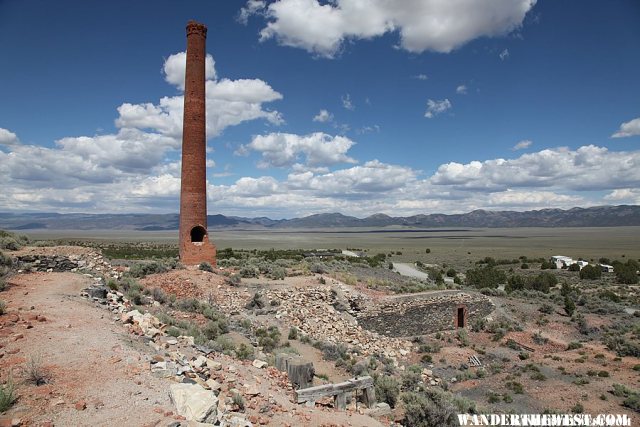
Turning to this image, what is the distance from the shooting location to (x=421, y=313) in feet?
75.8

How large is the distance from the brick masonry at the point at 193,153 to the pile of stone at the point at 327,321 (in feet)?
19.2

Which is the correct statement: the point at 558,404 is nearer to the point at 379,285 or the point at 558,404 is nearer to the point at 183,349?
the point at 183,349

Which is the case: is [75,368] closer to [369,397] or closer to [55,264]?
[369,397]

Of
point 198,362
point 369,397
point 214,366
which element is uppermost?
point 198,362

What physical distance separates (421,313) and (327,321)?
6455 mm

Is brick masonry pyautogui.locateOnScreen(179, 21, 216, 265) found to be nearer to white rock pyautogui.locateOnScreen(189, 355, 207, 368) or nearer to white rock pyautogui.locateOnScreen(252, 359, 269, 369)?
white rock pyautogui.locateOnScreen(252, 359, 269, 369)

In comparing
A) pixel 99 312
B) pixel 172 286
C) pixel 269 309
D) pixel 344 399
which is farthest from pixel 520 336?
pixel 99 312

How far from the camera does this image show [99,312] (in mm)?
10586

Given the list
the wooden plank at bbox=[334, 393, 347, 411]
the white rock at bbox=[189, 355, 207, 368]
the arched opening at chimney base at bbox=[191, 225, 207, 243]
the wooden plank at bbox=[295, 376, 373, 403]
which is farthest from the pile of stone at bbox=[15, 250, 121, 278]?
the wooden plank at bbox=[334, 393, 347, 411]

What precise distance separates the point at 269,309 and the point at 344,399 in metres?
9.65

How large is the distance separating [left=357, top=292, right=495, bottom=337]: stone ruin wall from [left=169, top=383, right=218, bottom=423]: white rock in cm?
1576

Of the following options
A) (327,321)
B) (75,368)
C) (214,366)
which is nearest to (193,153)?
(327,321)

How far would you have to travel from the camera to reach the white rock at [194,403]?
19.6 feet

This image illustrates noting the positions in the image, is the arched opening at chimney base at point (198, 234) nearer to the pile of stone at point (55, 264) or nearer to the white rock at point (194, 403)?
the pile of stone at point (55, 264)
